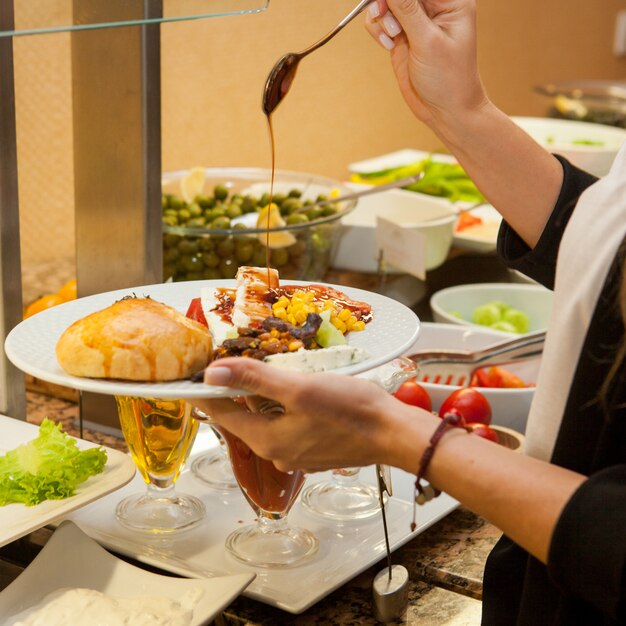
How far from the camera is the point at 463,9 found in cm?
117

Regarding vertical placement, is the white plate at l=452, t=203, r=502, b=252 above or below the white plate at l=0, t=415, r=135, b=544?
above

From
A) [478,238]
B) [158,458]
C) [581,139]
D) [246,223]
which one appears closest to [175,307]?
[158,458]

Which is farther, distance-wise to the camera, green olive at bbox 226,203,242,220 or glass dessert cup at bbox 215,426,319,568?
green olive at bbox 226,203,242,220

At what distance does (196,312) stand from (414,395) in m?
0.50

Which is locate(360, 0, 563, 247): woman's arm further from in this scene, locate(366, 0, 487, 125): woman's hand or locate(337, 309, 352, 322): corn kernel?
locate(337, 309, 352, 322): corn kernel

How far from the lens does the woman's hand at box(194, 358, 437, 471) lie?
770 mm

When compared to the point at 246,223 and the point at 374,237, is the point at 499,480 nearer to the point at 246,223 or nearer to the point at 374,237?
the point at 246,223

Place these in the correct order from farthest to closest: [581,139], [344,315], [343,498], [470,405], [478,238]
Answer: [581,139]
[478,238]
[470,405]
[343,498]
[344,315]

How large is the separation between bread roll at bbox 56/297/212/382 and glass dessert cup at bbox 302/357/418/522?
0.29 m

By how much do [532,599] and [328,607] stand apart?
0.25 metres

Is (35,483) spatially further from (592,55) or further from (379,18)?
(592,55)

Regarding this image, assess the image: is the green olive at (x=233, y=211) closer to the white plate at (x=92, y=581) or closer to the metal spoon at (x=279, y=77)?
the metal spoon at (x=279, y=77)

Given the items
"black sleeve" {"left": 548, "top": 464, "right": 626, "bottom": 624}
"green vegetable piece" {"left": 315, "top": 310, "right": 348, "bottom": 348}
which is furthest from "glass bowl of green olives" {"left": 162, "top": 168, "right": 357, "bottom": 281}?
"black sleeve" {"left": 548, "top": 464, "right": 626, "bottom": 624}

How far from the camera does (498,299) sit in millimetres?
2131
